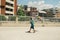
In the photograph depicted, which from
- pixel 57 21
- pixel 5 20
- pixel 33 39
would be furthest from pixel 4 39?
pixel 57 21

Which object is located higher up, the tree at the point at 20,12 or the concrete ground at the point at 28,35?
the concrete ground at the point at 28,35

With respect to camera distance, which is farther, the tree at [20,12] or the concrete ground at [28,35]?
the tree at [20,12]

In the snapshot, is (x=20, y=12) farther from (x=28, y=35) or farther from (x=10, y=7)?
(x=28, y=35)

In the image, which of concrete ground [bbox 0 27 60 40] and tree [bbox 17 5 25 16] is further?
tree [bbox 17 5 25 16]

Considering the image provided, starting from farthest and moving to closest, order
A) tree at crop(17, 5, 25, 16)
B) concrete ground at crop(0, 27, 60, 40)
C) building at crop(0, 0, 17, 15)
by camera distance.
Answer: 1. building at crop(0, 0, 17, 15)
2. tree at crop(17, 5, 25, 16)
3. concrete ground at crop(0, 27, 60, 40)

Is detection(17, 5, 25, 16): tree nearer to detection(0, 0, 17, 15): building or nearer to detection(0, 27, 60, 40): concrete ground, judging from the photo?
detection(0, 0, 17, 15): building

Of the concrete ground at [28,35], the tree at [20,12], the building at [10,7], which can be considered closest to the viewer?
the concrete ground at [28,35]

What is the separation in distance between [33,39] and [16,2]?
46.4m

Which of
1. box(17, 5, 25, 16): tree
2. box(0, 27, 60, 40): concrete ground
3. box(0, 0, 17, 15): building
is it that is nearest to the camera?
box(0, 27, 60, 40): concrete ground

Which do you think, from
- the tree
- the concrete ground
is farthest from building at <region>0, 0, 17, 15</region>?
the concrete ground

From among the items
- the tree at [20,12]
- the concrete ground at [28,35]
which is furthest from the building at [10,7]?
the concrete ground at [28,35]

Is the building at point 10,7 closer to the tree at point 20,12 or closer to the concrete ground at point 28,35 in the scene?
the tree at point 20,12

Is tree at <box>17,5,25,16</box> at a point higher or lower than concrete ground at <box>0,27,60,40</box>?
lower

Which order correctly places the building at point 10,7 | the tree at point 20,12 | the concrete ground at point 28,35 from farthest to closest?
1. the building at point 10,7
2. the tree at point 20,12
3. the concrete ground at point 28,35
